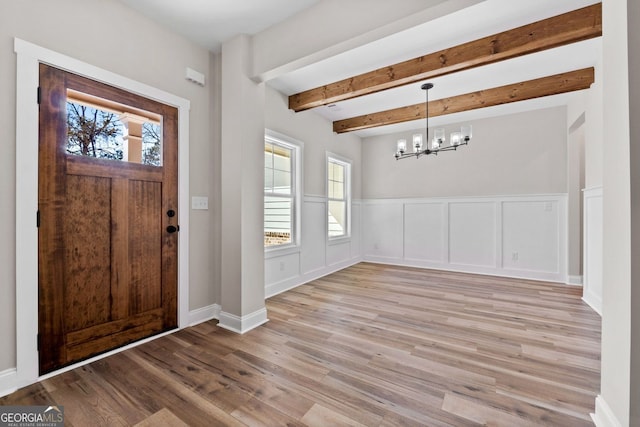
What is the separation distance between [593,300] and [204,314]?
14.2 ft

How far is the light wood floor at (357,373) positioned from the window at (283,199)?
4.10 feet

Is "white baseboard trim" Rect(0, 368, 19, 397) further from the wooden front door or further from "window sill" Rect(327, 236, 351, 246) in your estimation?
"window sill" Rect(327, 236, 351, 246)

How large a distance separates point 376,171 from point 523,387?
15.3ft

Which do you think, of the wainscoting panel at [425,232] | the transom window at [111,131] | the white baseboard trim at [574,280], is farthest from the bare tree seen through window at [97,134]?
the white baseboard trim at [574,280]

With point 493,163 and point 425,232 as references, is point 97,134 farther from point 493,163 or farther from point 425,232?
point 493,163

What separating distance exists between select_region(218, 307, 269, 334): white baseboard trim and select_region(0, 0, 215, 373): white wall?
0.32 metres

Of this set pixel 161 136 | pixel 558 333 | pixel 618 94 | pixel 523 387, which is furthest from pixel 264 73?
pixel 558 333

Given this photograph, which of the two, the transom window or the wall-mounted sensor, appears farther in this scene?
the wall-mounted sensor

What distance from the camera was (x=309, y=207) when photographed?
441cm

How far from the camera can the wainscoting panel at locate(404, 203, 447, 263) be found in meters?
5.17

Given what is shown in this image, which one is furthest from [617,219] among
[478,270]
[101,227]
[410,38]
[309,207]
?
[478,270]

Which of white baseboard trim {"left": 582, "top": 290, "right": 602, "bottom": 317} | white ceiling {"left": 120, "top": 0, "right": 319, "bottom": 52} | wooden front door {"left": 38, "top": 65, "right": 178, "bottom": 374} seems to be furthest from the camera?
white baseboard trim {"left": 582, "top": 290, "right": 602, "bottom": 317}

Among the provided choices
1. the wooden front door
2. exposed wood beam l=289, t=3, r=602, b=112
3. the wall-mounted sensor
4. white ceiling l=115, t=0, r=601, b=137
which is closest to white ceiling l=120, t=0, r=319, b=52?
white ceiling l=115, t=0, r=601, b=137

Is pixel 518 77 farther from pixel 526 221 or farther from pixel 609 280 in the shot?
pixel 609 280
